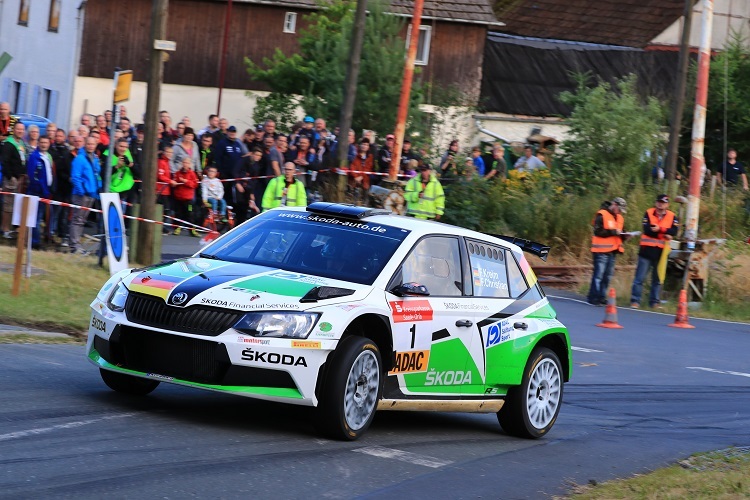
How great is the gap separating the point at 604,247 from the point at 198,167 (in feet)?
25.8

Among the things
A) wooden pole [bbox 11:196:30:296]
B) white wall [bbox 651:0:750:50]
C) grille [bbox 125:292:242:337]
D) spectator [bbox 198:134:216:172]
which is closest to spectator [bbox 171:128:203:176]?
spectator [bbox 198:134:216:172]

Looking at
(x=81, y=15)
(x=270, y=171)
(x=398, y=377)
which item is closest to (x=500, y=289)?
(x=398, y=377)

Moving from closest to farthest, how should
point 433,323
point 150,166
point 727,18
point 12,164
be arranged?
point 433,323
point 150,166
point 12,164
point 727,18

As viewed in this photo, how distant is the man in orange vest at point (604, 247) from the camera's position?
23.2m

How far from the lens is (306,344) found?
8.23 m

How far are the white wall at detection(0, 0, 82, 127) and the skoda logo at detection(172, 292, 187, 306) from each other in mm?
34189

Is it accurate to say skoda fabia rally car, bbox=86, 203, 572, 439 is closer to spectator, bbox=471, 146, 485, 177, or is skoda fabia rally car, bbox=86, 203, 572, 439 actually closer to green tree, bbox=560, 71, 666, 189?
spectator, bbox=471, 146, 485, 177

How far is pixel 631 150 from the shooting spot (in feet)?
107

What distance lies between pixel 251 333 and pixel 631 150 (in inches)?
1008

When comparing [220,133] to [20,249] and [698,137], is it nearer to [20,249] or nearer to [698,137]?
[698,137]

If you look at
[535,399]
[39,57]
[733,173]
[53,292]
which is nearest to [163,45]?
[53,292]

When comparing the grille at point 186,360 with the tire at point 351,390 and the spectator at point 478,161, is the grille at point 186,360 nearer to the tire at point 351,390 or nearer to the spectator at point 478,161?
the tire at point 351,390

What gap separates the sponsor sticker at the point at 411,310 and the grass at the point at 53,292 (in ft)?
16.6

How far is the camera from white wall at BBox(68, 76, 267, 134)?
136 feet
